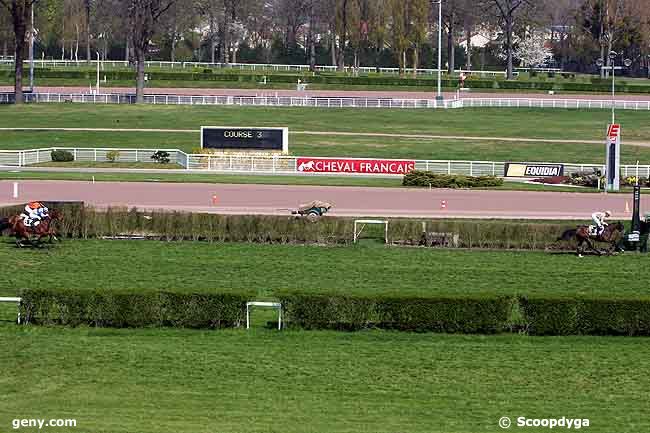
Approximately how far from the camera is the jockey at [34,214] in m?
35.8

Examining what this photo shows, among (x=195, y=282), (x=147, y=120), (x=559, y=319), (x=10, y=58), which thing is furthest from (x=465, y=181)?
(x=10, y=58)

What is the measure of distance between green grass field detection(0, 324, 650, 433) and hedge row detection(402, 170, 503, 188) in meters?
29.6

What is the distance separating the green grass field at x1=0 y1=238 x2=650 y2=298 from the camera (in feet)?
101

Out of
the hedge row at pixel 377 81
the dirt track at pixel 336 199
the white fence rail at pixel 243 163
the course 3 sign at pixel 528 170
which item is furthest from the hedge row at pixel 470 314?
the hedge row at pixel 377 81

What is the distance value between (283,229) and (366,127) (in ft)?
155

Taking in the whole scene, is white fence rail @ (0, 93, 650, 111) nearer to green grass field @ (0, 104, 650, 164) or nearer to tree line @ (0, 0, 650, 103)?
green grass field @ (0, 104, 650, 164)

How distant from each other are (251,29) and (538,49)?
115 ft

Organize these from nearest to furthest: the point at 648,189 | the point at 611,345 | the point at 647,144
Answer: the point at 611,345, the point at 648,189, the point at 647,144

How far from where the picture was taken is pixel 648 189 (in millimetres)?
53875

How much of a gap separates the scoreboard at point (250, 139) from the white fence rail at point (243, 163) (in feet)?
2.01

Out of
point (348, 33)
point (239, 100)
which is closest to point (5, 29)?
point (348, 33)

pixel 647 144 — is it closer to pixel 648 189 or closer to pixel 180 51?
pixel 648 189

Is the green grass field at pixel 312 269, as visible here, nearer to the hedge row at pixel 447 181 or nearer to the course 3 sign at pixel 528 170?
the hedge row at pixel 447 181

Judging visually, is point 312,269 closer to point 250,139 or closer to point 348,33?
point 250,139
